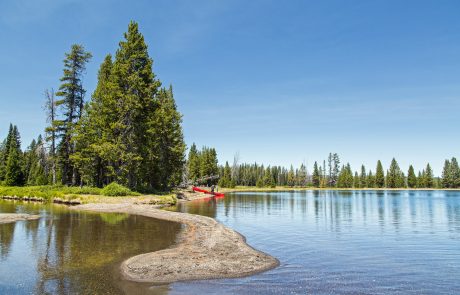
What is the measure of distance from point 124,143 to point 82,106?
1697 centimetres

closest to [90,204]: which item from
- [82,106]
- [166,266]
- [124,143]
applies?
[124,143]

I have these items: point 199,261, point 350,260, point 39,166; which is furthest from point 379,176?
point 199,261

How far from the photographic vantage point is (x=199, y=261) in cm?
1441

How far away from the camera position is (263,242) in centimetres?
2048

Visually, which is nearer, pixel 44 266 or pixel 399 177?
pixel 44 266

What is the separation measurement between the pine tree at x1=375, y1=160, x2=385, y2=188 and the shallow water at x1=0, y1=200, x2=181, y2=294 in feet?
496

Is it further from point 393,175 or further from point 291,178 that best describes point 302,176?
point 393,175

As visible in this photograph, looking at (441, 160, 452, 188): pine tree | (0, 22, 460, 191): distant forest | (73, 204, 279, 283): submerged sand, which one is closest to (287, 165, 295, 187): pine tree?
(441, 160, 452, 188): pine tree

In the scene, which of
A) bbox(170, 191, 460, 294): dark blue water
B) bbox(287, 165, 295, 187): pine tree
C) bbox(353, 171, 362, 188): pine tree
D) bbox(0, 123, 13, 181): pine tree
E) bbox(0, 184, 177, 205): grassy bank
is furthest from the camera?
bbox(287, 165, 295, 187): pine tree

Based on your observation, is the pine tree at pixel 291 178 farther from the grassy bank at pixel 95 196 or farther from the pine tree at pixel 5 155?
the grassy bank at pixel 95 196

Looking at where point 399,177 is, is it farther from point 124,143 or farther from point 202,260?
point 202,260

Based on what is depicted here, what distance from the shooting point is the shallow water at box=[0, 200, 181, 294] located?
1102 cm

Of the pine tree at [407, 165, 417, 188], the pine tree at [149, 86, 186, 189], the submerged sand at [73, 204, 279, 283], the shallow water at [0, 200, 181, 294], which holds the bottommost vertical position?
the submerged sand at [73, 204, 279, 283]

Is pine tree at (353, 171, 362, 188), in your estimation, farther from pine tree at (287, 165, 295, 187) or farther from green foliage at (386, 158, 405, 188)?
pine tree at (287, 165, 295, 187)
